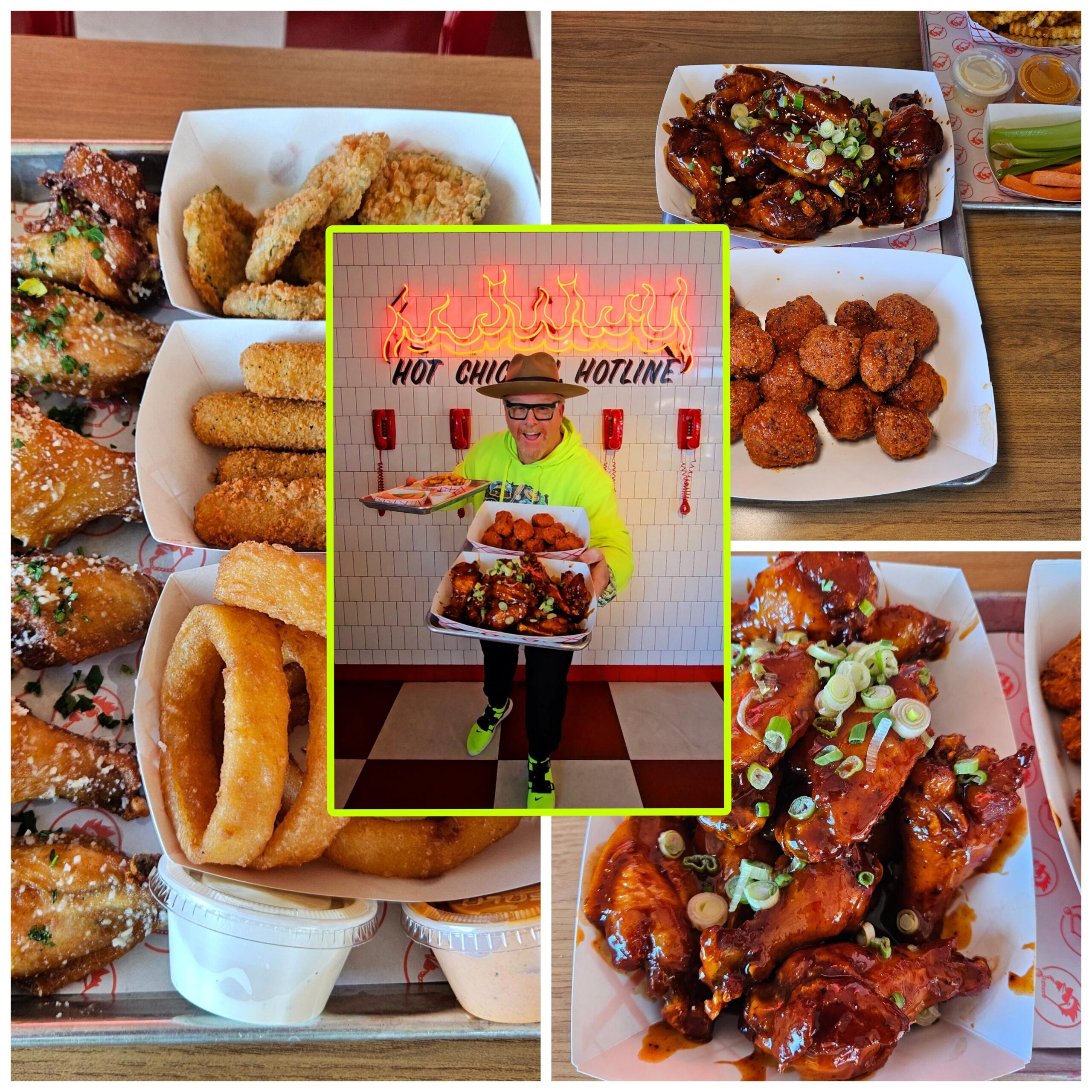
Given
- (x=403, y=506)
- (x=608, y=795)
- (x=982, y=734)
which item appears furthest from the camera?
(x=982, y=734)

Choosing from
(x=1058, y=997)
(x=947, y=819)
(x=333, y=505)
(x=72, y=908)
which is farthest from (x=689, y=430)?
(x=72, y=908)

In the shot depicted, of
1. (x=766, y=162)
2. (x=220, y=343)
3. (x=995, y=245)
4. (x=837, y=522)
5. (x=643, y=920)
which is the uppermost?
(x=766, y=162)

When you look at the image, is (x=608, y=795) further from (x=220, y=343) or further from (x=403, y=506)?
(x=220, y=343)

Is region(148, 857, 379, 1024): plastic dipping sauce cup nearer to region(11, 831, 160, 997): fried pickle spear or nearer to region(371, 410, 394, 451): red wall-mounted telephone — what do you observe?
region(11, 831, 160, 997): fried pickle spear

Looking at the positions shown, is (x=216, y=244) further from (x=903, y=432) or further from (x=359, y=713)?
(x=903, y=432)

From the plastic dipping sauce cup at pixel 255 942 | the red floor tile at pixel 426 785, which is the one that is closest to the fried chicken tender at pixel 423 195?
the red floor tile at pixel 426 785

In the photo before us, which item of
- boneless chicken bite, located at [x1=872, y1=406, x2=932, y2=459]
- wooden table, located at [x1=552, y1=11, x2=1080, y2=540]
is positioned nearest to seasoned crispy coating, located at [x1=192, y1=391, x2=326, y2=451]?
wooden table, located at [x1=552, y1=11, x2=1080, y2=540]

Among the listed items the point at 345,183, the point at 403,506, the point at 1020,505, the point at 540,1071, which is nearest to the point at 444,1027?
the point at 540,1071
